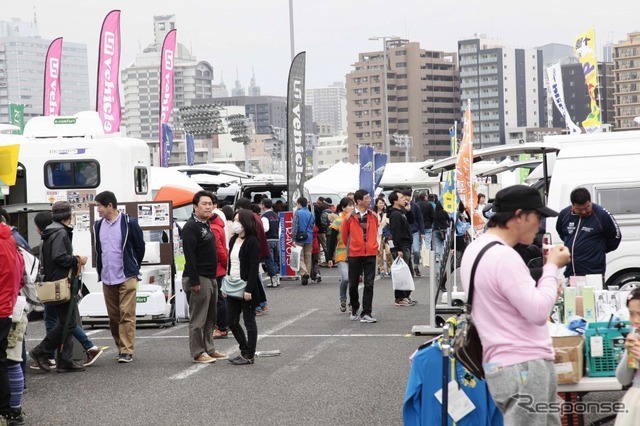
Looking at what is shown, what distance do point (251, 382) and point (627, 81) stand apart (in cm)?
16166

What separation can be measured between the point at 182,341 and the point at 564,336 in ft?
25.5

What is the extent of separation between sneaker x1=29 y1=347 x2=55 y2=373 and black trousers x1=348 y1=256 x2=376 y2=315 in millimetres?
4995

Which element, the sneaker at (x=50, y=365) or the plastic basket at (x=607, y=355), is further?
the sneaker at (x=50, y=365)

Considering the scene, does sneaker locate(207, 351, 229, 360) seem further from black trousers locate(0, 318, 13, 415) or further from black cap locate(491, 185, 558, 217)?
black cap locate(491, 185, 558, 217)

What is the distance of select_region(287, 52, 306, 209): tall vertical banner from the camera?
80.2 ft

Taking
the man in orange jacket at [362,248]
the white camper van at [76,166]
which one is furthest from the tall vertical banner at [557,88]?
the man in orange jacket at [362,248]

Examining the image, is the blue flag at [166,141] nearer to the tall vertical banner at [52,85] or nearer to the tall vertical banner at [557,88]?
the tall vertical banner at [52,85]

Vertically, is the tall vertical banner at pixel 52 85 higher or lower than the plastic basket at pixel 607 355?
higher

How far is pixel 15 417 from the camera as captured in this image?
847 cm

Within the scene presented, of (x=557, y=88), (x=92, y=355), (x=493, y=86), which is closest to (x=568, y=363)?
(x=92, y=355)

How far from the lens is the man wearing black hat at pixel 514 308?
4668 millimetres

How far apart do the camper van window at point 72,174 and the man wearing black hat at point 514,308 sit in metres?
14.2

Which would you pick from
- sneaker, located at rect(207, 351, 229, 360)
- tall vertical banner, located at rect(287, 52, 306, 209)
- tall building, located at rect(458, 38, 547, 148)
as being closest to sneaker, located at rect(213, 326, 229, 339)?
sneaker, located at rect(207, 351, 229, 360)

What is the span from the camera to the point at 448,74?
177m
